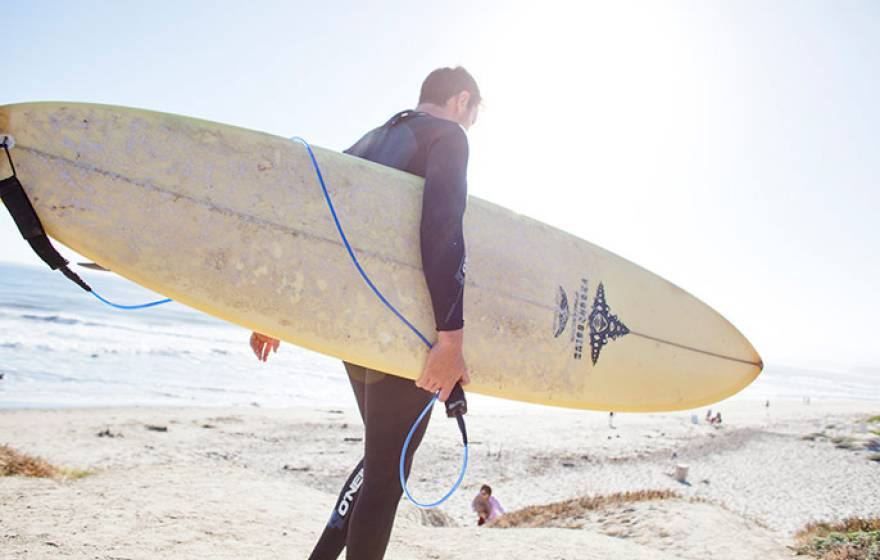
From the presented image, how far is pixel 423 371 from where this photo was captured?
1482 mm

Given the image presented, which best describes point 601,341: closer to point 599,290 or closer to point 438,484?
point 599,290

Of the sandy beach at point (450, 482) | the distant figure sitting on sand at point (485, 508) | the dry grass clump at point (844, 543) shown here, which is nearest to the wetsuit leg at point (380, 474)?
the sandy beach at point (450, 482)

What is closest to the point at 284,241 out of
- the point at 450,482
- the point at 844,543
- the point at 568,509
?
the point at 844,543

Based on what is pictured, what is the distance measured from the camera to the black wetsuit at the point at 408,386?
142 cm

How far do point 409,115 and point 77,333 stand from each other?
80.0 feet

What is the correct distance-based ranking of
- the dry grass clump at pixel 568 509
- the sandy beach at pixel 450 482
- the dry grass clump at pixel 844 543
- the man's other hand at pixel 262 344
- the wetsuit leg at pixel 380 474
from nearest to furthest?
the wetsuit leg at pixel 380 474 < the man's other hand at pixel 262 344 < the sandy beach at pixel 450 482 < the dry grass clump at pixel 844 543 < the dry grass clump at pixel 568 509

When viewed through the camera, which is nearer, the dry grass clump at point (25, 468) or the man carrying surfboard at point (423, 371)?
the man carrying surfboard at point (423, 371)

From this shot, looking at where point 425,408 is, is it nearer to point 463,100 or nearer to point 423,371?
point 423,371

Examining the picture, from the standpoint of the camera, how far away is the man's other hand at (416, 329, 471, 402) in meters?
1.45

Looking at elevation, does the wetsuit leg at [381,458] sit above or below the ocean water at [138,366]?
above

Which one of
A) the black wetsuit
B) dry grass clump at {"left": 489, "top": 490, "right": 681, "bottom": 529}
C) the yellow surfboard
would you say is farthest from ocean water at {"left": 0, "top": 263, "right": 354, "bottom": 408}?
the black wetsuit

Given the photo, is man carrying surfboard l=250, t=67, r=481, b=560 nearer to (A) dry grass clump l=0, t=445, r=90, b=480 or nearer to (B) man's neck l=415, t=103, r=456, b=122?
(B) man's neck l=415, t=103, r=456, b=122

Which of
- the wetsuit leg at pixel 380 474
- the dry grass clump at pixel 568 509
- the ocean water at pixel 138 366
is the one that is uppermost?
the wetsuit leg at pixel 380 474

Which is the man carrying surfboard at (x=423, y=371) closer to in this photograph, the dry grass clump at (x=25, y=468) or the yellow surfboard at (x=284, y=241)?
the yellow surfboard at (x=284, y=241)
